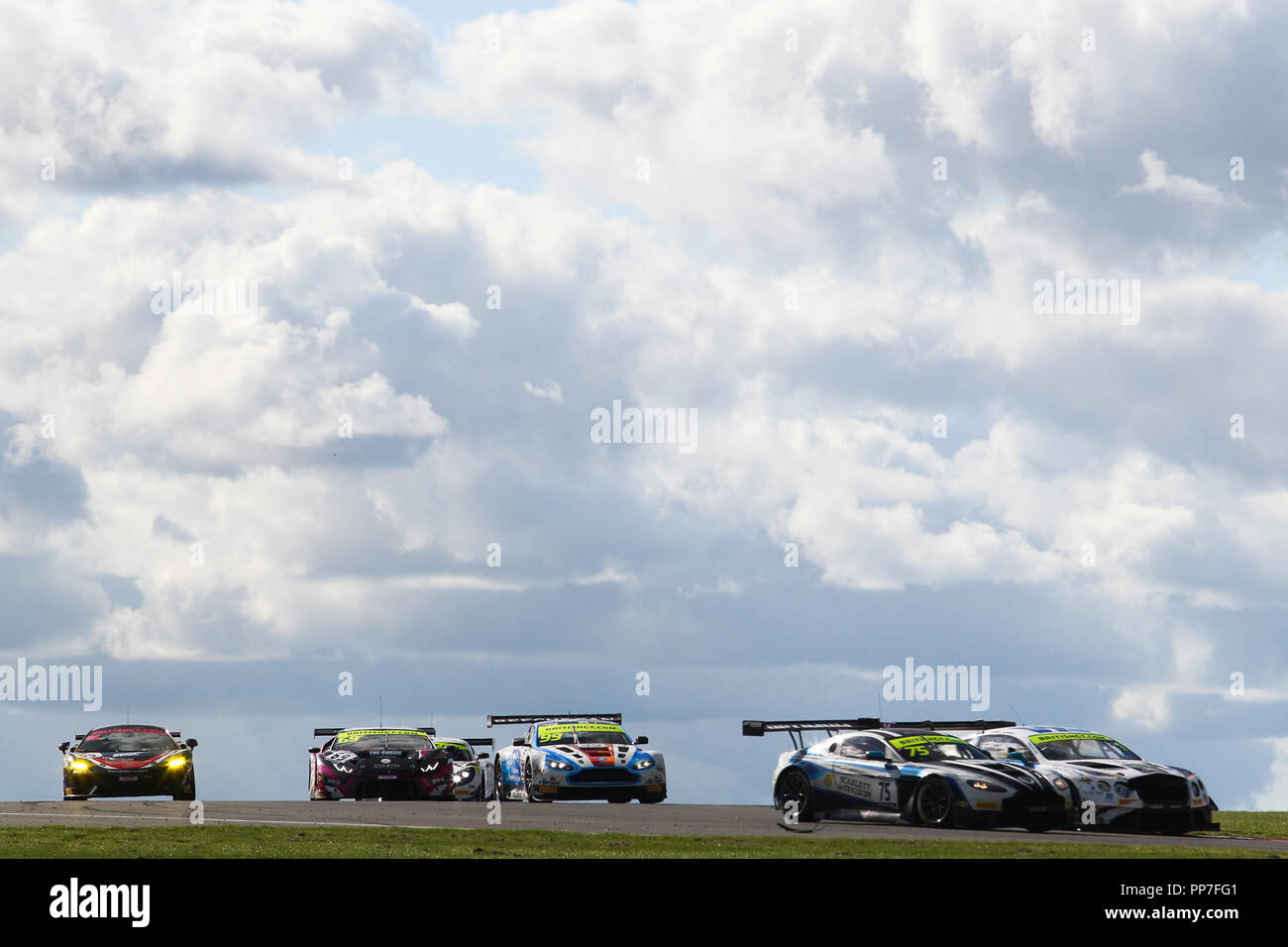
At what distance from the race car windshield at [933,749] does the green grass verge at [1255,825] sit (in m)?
3.78

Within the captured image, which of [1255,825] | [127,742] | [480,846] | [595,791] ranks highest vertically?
[127,742]

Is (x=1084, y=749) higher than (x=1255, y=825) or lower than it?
higher

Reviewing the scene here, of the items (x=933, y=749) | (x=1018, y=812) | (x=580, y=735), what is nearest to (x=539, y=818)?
(x=933, y=749)

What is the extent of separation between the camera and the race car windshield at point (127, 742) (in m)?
30.5

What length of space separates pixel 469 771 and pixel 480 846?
39.2 ft

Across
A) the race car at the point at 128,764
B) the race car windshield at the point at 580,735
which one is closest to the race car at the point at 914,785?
the race car windshield at the point at 580,735

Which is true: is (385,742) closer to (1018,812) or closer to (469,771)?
(469,771)

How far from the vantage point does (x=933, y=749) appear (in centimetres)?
2336

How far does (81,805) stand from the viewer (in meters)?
27.2

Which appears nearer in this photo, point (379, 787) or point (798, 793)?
point (798, 793)

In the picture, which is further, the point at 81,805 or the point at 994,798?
the point at 81,805
